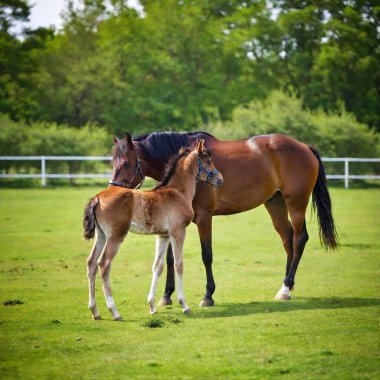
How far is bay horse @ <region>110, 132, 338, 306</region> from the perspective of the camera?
955 centimetres

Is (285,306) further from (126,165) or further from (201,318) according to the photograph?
(126,165)

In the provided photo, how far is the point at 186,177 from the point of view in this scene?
29.6 feet

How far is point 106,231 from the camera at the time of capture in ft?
26.9

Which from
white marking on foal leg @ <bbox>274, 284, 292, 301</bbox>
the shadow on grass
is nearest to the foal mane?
the shadow on grass

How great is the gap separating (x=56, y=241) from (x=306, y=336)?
32.8 ft

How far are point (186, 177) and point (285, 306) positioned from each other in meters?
2.11

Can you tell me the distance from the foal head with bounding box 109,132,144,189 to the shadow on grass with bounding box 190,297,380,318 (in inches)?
80.2

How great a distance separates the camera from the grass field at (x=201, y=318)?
6.10 metres

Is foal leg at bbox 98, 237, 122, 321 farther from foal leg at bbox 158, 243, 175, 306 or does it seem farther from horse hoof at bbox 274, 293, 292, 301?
horse hoof at bbox 274, 293, 292, 301

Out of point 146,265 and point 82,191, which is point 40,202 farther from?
point 146,265

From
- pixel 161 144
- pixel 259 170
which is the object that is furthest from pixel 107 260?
pixel 259 170

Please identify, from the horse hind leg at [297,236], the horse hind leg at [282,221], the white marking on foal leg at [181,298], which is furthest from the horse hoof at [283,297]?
the white marking on foal leg at [181,298]

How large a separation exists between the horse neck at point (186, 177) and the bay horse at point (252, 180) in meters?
0.60

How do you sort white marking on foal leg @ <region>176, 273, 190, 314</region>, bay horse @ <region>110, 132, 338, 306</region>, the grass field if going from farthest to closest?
bay horse @ <region>110, 132, 338, 306</region> < white marking on foal leg @ <region>176, 273, 190, 314</region> < the grass field
